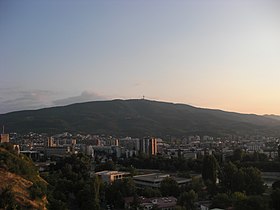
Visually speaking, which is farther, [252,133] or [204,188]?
[252,133]

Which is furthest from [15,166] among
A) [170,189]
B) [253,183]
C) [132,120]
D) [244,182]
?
[132,120]

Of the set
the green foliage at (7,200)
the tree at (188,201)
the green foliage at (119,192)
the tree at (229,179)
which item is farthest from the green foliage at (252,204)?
the green foliage at (7,200)

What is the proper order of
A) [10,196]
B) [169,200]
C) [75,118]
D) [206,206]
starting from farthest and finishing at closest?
1. [75,118]
2. [169,200]
3. [206,206]
4. [10,196]

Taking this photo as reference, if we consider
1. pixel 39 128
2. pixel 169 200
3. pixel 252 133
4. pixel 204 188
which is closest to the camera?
pixel 169 200

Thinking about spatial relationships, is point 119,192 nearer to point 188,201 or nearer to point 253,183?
point 188,201

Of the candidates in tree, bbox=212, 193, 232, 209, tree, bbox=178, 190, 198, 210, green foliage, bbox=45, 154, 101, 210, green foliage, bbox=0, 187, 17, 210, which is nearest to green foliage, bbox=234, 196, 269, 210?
tree, bbox=212, 193, 232, 209

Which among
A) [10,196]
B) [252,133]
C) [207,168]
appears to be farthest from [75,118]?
[10,196]

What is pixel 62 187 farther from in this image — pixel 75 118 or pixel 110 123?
pixel 75 118

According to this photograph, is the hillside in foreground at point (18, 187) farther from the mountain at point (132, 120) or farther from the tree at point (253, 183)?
the mountain at point (132, 120)
